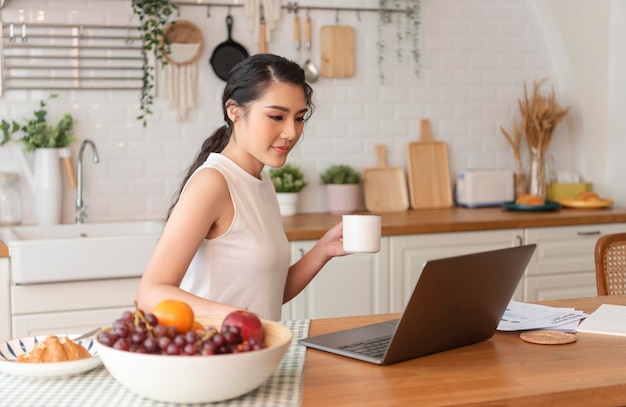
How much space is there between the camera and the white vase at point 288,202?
4445 mm

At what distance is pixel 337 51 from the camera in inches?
185

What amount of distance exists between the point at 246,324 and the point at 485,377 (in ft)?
1.73

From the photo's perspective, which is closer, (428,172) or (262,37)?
(262,37)

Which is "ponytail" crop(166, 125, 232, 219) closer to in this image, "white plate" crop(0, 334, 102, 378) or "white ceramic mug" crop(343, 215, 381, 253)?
"white ceramic mug" crop(343, 215, 381, 253)

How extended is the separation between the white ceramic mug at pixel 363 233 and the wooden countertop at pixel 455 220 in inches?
69.8

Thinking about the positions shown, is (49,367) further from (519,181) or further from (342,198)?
(519,181)

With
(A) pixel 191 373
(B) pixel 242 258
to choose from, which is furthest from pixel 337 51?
(A) pixel 191 373

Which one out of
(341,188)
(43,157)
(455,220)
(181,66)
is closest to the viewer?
(43,157)

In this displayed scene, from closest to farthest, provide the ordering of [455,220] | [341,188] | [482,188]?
[455,220] < [341,188] < [482,188]

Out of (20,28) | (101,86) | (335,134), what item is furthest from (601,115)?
(20,28)

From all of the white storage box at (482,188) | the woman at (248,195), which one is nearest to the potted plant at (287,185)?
the white storage box at (482,188)

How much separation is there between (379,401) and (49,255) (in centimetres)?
226

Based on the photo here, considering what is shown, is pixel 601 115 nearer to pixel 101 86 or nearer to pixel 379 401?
pixel 101 86

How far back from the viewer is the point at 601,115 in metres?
5.09
